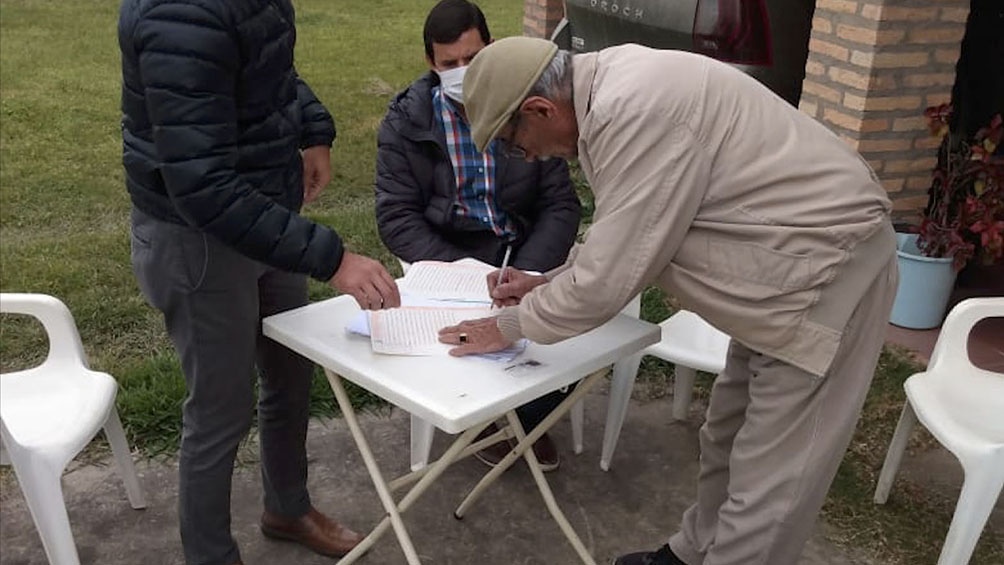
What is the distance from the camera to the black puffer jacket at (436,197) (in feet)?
10.1

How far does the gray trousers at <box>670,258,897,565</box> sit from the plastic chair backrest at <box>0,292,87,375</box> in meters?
1.78

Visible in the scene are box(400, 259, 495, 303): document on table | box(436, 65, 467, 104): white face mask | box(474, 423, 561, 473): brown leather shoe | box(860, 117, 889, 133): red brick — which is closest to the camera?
box(400, 259, 495, 303): document on table

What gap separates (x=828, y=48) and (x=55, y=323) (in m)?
3.24

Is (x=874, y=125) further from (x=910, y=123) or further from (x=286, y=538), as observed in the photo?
(x=286, y=538)

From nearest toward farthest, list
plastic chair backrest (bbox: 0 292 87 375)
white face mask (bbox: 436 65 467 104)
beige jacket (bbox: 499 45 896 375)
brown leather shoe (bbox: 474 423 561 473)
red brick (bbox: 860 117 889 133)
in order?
1. beige jacket (bbox: 499 45 896 375)
2. plastic chair backrest (bbox: 0 292 87 375)
3. white face mask (bbox: 436 65 467 104)
4. brown leather shoe (bbox: 474 423 561 473)
5. red brick (bbox: 860 117 889 133)

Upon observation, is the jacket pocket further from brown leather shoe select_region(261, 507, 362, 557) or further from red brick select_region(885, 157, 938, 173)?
red brick select_region(885, 157, 938, 173)

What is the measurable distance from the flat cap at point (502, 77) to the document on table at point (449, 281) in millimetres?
567

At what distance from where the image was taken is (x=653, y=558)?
8.68 ft

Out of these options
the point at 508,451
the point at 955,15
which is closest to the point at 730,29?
the point at 955,15

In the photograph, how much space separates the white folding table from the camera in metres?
1.91

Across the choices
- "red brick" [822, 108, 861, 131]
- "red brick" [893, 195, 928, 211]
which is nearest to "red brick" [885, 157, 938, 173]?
"red brick" [893, 195, 928, 211]

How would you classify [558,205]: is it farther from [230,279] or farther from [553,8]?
[553,8]

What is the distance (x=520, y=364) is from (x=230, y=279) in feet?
2.20

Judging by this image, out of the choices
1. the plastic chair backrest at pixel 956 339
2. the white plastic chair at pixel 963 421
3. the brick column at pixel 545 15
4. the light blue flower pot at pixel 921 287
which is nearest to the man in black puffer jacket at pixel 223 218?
the white plastic chair at pixel 963 421
